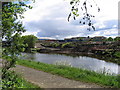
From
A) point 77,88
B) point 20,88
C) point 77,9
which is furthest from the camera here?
point 77,88

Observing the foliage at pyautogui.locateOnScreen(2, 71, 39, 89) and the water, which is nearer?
the foliage at pyautogui.locateOnScreen(2, 71, 39, 89)

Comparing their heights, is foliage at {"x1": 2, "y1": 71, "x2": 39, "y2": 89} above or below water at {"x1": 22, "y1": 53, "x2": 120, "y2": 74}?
above

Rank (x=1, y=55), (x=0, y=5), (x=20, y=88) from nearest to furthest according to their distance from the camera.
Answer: (x=0, y=5), (x=1, y=55), (x=20, y=88)

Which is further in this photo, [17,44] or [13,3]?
[17,44]

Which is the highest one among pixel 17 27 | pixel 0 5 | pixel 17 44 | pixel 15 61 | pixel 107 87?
pixel 0 5

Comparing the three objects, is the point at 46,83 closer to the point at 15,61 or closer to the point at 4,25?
the point at 15,61

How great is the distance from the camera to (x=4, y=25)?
659cm

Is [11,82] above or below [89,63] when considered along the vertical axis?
above

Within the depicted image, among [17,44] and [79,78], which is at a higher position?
[17,44]

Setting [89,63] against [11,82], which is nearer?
[11,82]

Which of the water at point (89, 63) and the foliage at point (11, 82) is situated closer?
the foliage at point (11, 82)

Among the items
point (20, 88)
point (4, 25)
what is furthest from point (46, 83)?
point (4, 25)

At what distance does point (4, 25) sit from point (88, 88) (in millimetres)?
5046

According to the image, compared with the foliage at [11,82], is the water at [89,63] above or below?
below
